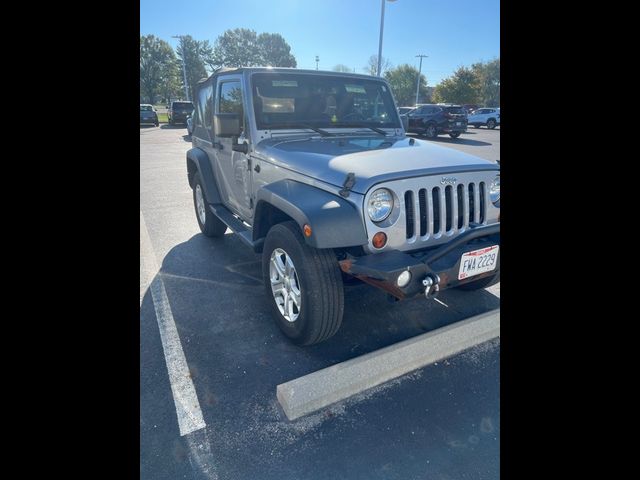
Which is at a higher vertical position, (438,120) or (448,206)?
(438,120)

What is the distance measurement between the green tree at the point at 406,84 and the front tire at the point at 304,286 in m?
67.0

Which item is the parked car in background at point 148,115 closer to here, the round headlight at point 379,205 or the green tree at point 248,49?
the round headlight at point 379,205

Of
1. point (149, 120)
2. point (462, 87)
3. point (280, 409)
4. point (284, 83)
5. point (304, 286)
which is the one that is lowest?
point (280, 409)

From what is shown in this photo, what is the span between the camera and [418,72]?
2552 inches

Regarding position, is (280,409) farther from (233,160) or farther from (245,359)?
(233,160)

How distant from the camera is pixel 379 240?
238 cm

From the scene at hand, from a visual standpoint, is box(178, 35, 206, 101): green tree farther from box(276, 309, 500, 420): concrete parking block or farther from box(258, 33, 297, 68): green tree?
box(276, 309, 500, 420): concrete parking block

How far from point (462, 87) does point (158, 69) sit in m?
50.7

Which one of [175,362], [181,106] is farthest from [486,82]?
[175,362]

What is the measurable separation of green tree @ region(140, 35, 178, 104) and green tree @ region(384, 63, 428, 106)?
38022 mm

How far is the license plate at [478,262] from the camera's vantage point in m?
2.42
